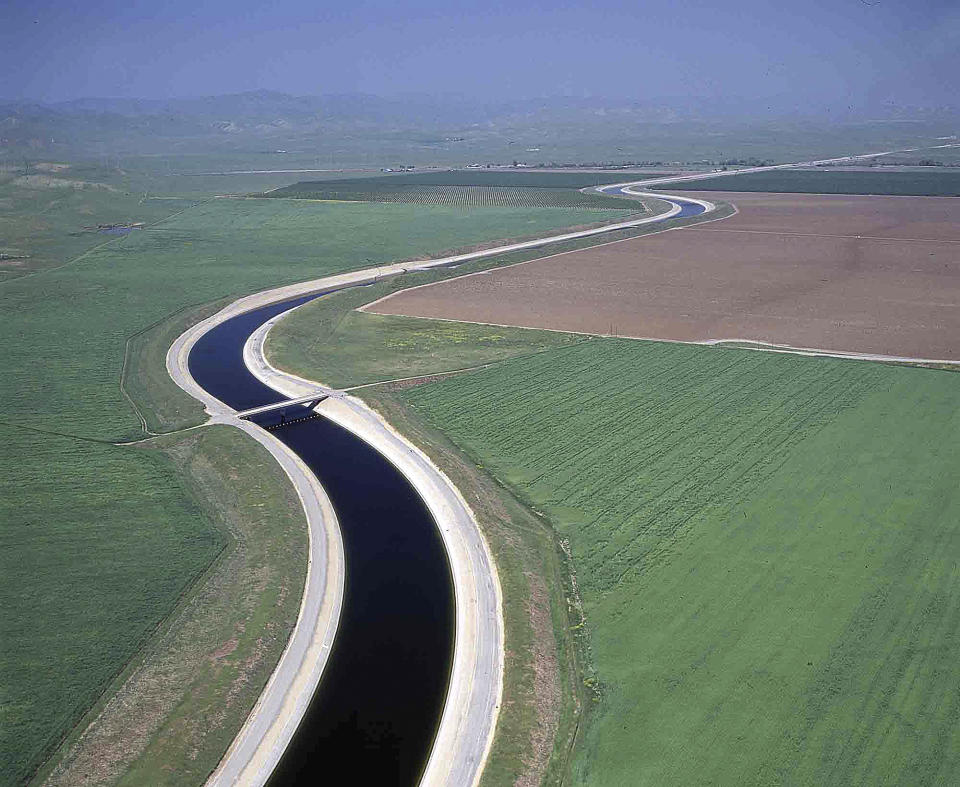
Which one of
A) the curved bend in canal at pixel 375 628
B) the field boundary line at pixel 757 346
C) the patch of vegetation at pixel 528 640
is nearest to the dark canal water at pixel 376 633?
the curved bend in canal at pixel 375 628

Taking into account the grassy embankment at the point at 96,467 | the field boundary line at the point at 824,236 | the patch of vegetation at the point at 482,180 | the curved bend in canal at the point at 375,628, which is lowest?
the curved bend in canal at the point at 375,628

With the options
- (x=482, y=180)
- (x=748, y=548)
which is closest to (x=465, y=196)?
(x=482, y=180)

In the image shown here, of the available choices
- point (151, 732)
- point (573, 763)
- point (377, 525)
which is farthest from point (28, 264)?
point (573, 763)

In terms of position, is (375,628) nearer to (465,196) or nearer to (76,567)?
(76,567)

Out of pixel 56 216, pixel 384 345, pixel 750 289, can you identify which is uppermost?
pixel 56 216

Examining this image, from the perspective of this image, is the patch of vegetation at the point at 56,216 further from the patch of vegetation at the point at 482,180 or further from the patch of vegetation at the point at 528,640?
the patch of vegetation at the point at 528,640

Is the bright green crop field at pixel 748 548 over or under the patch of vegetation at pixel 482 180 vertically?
under

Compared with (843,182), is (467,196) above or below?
below

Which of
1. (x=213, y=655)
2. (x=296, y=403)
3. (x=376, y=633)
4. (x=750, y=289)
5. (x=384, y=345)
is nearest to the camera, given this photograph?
(x=213, y=655)
